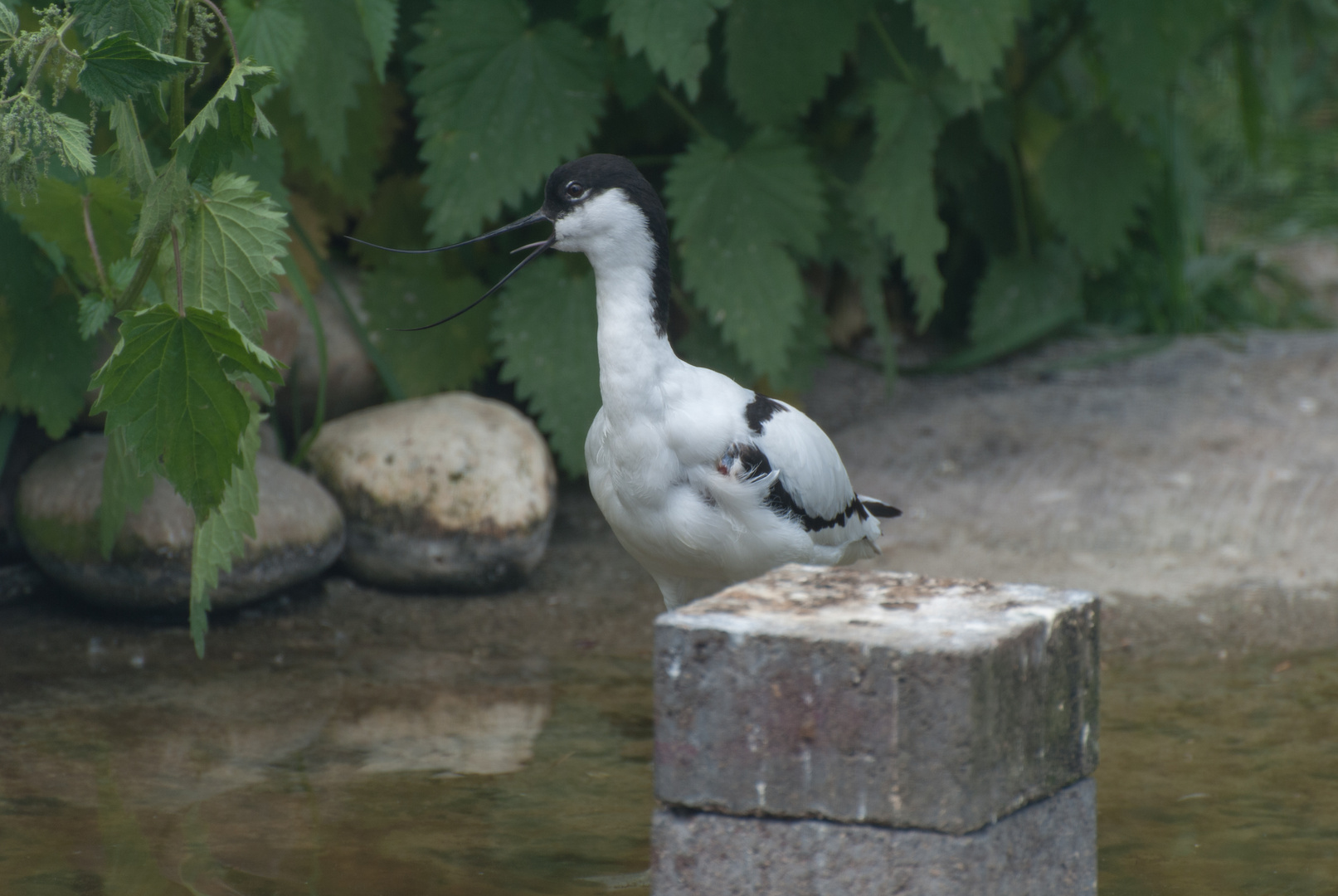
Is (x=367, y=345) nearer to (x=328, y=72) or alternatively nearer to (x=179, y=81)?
(x=328, y=72)

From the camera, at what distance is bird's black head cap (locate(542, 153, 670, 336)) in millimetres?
2793

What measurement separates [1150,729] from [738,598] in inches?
60.0

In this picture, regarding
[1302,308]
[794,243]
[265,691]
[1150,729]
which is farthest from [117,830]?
[1302,308]

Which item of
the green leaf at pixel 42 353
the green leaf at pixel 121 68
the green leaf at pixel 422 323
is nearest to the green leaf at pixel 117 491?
the green leaf at pixel 42 353

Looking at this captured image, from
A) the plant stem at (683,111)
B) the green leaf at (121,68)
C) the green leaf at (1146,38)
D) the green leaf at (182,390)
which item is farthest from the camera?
the green leaf at (1146,38)

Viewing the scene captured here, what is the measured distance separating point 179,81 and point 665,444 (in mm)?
1041

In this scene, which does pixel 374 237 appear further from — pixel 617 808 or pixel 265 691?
pixel 617 808

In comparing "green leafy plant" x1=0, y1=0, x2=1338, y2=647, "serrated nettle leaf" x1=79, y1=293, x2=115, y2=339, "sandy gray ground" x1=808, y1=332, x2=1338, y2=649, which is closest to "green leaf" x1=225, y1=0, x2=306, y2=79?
"green leafy plant" x1=0, y1=0, x2=1338, y2=647

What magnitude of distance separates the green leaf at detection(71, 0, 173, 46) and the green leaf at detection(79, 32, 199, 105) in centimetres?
18

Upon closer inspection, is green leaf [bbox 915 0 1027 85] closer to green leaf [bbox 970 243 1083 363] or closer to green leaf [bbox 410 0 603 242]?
green leaf [bbox 410 0 603 242]

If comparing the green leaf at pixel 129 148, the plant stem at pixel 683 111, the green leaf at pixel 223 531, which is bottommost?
the green leaf at pixel 223 531

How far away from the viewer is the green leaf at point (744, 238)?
4.31m

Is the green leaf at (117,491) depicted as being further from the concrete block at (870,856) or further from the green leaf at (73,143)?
the concrete block at (870,856)

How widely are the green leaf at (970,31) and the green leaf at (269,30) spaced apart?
1771mm
